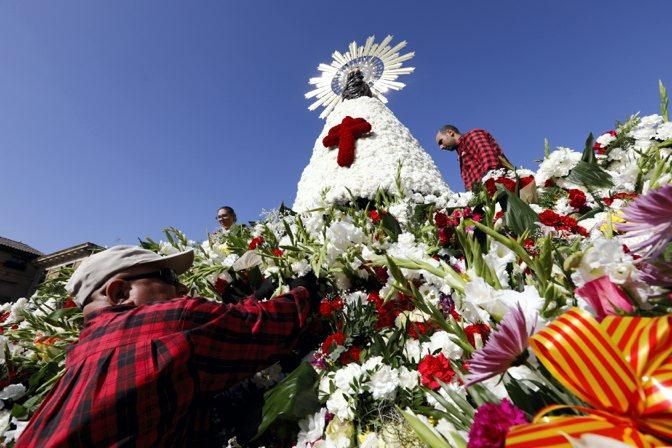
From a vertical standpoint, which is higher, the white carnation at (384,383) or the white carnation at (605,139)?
the white carnation at (605,139)

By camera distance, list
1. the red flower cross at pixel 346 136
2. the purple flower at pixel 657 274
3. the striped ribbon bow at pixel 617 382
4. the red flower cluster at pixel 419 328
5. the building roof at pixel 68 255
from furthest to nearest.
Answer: the building roof at pixel 68 255 → the red flower cross at pixel 346 136 → the red flower cluster at pixel 419 328 → the purple flower at pixel 657 274 → the striped ribbon bow at pixel 617 382

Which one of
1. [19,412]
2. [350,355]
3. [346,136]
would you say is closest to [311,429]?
[350,355]

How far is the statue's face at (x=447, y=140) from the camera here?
10.7 ft

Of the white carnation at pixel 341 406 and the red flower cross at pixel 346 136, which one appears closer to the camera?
the white carnation at pixel 341 406

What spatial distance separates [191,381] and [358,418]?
1.64 ft

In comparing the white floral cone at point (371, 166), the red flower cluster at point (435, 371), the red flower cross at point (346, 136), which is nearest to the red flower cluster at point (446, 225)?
the red flower cluster at point (435, 371)

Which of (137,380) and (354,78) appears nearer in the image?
(137,380)

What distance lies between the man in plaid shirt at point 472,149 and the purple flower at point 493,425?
2.28 meters

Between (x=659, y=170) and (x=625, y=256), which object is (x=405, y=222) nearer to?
(x=659, y=170)

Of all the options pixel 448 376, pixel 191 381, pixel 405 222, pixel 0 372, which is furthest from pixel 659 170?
pixel 0 372

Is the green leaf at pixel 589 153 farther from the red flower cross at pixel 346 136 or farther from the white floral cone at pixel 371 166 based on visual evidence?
the red flower cross at pixel 346 136

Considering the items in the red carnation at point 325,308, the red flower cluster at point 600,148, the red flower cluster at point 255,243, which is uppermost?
the red flower cluster at point 600,148

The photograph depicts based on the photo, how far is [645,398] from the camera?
317 millimetres

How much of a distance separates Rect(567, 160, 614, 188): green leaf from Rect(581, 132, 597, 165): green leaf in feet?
0.07
